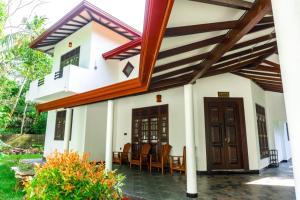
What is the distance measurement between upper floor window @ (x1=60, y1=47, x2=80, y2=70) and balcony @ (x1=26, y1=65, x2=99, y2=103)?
119 centimetres

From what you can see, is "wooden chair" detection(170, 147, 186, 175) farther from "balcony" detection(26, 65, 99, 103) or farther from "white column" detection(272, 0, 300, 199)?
"white column" detection(272, 0, 300, 199)

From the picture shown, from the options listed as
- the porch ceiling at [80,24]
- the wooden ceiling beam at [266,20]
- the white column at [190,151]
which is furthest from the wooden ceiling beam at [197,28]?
the porch ceiling at [80,24]

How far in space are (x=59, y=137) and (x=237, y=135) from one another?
7.77m

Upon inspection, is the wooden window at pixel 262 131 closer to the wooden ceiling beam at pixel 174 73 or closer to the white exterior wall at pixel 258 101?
the white exterior wall at pixel 258 101

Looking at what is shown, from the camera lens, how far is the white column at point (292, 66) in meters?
1.44

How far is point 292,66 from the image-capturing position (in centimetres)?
147

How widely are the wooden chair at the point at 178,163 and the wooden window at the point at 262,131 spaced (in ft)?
9.41

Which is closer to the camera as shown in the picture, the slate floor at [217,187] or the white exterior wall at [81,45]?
the slate floor at [217,187]

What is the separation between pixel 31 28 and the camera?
12.5m

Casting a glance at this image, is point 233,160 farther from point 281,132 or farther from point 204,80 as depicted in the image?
point 281,132

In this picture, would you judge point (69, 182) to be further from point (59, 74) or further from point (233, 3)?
point (59, 74)

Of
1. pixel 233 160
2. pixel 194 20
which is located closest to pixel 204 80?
pixel 233 160

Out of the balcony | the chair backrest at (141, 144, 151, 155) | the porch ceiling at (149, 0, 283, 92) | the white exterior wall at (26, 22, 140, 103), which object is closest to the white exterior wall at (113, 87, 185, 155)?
the chair backrest at (141, 144, 151, 155)

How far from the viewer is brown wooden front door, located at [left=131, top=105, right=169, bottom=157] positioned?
8.10m
